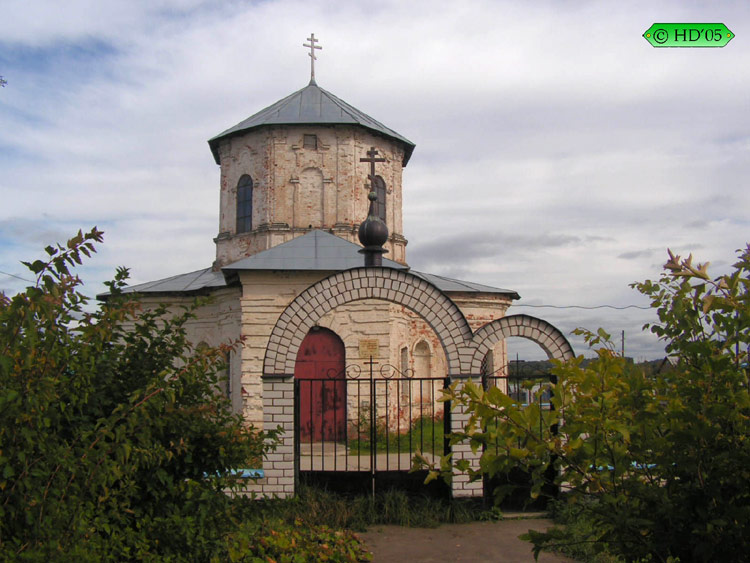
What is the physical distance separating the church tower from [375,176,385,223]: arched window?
3cm

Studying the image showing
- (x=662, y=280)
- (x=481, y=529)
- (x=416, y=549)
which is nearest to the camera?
(x=662, y=280)

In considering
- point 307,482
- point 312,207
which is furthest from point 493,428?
point 312,207

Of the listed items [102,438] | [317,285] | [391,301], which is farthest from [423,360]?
[102,438]

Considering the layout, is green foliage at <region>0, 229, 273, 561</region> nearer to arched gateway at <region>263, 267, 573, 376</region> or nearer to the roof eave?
arched gateway at <region>263, 267, 573, 376</region>

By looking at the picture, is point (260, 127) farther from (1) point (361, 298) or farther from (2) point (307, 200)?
(1) point (361, 298)

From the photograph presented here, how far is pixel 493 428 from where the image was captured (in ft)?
7.69

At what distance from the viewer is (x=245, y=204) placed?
733 inches

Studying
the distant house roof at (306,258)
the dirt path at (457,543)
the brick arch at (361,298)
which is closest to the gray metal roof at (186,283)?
the distant house roof at (306,258)

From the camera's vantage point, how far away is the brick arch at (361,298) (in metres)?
7.52

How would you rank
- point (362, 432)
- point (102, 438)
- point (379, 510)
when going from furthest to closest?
point (362, 432) → point (379, 510) → point (102, 438)

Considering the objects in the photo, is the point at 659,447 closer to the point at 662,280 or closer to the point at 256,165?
the point at 662,280

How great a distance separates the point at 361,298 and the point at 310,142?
11.4 m

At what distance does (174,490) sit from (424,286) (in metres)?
4.40

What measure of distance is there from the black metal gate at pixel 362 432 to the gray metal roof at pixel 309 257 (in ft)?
6.95
